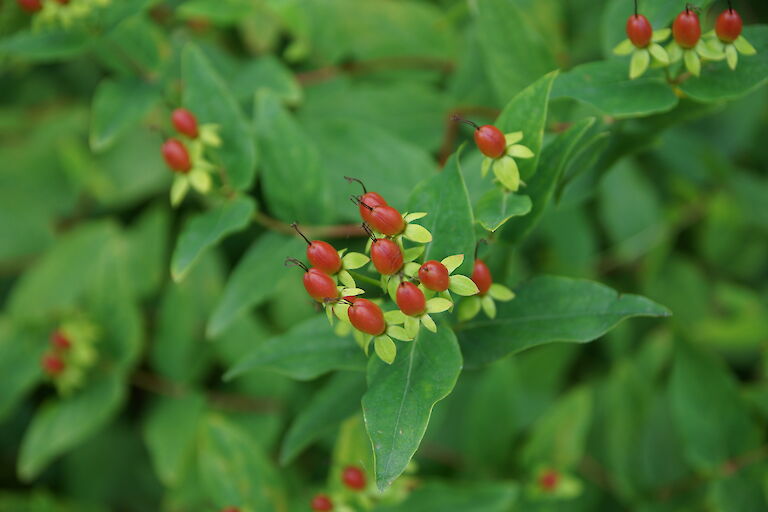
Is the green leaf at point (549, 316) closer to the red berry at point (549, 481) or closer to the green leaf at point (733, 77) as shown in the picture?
the green leaf at point (733, 77)

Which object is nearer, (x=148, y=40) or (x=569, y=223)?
(x=148, y=40)

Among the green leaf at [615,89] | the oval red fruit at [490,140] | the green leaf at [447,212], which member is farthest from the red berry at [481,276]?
the green leaf at [615,89]

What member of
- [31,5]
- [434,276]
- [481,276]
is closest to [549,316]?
[481,276]

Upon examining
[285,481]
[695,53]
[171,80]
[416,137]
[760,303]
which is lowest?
[285,481]

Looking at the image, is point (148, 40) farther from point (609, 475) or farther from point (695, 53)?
point (609, 475)

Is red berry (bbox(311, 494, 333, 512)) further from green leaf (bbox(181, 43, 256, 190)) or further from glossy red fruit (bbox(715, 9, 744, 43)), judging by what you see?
glossy red fruit (bbox(715, 9, 744, 43))

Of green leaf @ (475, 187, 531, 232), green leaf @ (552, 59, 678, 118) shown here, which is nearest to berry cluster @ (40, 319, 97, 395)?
green leaf @ (475, 187, 531, 232)

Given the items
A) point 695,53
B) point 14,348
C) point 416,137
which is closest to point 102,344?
point 14,348
